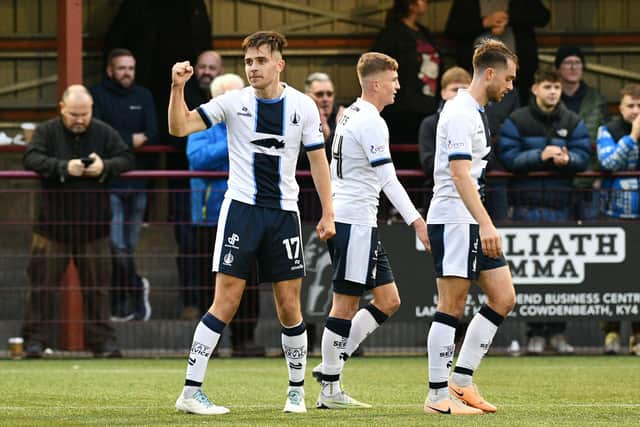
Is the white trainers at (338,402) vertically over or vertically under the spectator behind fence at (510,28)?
under

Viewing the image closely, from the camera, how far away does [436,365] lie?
8.38m

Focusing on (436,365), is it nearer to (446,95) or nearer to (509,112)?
(446,95)

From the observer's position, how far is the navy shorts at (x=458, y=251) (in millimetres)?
8391

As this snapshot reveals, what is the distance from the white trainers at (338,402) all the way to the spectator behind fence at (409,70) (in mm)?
6764

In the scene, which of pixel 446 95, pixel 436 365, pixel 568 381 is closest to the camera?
pixel 436 365

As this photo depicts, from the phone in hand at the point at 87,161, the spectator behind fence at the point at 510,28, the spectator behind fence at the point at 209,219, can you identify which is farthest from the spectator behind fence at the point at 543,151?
the phone in hand at the point at 87,161

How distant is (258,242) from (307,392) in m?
2.07

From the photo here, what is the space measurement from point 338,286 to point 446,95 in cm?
409

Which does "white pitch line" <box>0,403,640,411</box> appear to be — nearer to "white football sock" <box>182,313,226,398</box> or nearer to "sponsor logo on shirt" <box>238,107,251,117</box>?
"white football sock" <box>182,313,226,398</box>

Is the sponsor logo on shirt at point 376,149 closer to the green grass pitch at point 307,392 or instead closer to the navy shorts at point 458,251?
the navy shorts at point 458,251

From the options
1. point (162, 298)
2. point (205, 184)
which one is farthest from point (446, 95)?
point (162, 298)

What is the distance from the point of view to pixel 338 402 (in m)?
8.80

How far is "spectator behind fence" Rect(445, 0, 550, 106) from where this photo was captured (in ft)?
51.3

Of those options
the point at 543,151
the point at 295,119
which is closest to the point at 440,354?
the point at 295,119
